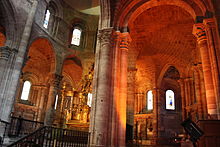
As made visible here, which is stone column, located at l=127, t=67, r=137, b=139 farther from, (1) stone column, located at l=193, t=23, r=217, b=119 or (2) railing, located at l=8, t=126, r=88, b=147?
(1) stone column, located at l=193, t=23, r=217, b=119

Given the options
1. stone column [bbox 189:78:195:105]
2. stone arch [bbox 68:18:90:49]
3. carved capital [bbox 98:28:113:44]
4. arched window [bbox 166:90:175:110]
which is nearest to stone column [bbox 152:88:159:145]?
arched window [bbox 166:90:175:110]

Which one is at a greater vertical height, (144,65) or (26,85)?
(144,65)

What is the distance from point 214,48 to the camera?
28.8ft

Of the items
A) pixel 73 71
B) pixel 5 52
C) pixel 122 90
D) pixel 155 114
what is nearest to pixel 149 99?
pixel 155 114

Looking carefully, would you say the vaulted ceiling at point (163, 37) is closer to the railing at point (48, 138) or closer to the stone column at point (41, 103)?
the railing at point (48, 138)

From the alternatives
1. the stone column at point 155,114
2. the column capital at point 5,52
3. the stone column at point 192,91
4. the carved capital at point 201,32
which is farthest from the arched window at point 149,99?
the column capital at point 5,52

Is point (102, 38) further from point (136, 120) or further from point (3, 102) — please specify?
point (136, 120)

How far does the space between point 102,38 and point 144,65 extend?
10.4 m

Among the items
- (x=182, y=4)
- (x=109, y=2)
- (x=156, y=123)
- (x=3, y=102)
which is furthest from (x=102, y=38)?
(x=156, y=123)

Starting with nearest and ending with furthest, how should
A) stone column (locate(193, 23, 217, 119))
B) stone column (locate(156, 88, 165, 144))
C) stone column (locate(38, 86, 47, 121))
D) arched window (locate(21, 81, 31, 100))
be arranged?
stone column (locate(193, 23, 217, 119)), stone column (locate(156, 88, 165, 144)), stone column (locate(38, 86, 47, 121)), arched window (locate(21, 81, 31, 100))

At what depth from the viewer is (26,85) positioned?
2211 cm

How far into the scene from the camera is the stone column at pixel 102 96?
905 centimetres

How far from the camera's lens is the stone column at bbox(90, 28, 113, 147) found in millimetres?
9047

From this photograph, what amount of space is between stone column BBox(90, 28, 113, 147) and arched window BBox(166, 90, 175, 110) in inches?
581
